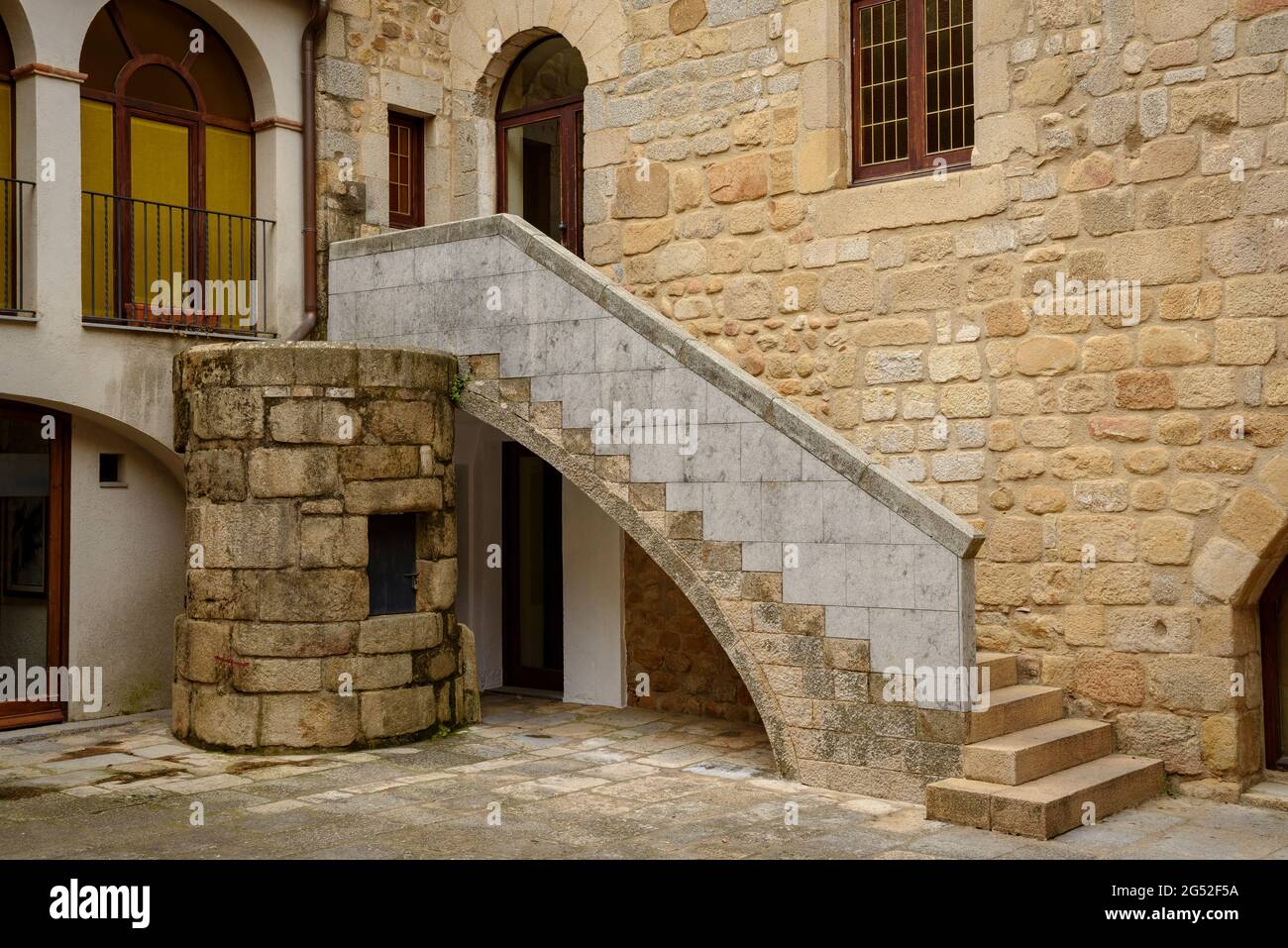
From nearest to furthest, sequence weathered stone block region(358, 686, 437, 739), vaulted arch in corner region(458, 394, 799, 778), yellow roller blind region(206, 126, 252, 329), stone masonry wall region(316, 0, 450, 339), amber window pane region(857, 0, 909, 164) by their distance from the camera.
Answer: vaulted arch in corner region(458, 394, 799, 778) < weathered stone block region(358, 686, 437, 739) < amber window pane region(857, 0, 909, 164) < yellow roller blind region(206, 126, 252, 329) < stone masonry wall region(316, 0, 450, 339)

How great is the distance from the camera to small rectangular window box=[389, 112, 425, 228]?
1036 centimetres

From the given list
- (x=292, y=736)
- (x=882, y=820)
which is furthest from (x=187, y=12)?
(x=882, y=820)

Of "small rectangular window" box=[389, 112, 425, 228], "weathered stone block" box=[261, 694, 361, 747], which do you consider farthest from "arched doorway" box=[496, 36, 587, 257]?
"weathered stone block" box=[261, 694, 361, 747]

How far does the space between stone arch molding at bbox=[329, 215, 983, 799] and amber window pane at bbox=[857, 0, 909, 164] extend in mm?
2011

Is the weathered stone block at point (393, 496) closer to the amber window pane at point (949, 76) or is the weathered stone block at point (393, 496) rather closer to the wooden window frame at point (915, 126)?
the wooden window frame at point (915, 126)

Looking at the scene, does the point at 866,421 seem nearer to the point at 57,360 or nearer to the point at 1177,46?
the point at 1177,46

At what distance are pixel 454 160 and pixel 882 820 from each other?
6377 mm

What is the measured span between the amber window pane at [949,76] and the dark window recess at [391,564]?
3811mm

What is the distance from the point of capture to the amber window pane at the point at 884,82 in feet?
26.7

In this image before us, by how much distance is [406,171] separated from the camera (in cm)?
1046

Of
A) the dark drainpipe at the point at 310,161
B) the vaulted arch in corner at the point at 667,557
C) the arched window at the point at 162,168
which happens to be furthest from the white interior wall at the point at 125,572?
the vaulted arch in corner at the point at 667,557

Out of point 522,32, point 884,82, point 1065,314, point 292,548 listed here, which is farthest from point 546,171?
point 1065,314

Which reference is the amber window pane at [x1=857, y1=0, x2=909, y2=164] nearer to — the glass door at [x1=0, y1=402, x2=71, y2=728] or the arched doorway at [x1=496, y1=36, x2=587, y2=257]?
the arched doorway at [x1=496, y1=36, x2=587, y2=257]

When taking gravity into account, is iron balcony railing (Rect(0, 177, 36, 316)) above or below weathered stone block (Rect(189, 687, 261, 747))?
above
